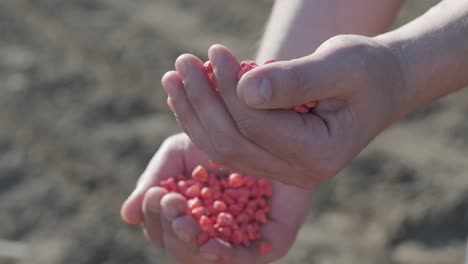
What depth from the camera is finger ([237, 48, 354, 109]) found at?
3.66 feet

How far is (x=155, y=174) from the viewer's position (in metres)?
1.62

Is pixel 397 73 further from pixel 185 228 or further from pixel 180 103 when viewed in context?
pixel 185 228

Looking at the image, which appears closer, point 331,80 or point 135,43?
point 331,80

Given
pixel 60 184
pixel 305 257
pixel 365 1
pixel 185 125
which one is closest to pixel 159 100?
pixel 60 184

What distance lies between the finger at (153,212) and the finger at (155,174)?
31 millimetres

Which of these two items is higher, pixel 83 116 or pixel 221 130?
pixel 83 116

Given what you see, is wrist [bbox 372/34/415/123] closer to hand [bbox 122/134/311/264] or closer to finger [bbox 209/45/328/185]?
finger [bbox 209/45/328/185]

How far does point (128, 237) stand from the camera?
7.61ft

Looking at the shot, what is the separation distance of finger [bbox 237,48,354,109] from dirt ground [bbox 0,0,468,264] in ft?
3.78

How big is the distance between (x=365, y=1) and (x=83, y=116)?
1390 millimetres

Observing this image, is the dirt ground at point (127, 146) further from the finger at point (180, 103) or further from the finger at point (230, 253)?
the finger at point (180, 103)

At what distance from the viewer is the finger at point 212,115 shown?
1.21 meters

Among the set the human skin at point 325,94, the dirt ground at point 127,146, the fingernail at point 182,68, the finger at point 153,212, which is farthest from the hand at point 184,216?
the dirt ground at point 127,146

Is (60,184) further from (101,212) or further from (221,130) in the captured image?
(221,130)
